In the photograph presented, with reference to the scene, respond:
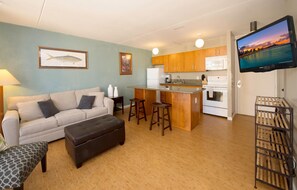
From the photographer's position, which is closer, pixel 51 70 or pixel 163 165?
pixel 163 165

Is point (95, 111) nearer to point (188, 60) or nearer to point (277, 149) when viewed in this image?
point (277, 149)

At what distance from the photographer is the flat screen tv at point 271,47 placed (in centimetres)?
133

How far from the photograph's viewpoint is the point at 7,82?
2.56 metres

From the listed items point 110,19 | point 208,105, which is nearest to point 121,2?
point 110,19

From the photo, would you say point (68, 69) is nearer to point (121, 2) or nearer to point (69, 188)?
point (121, 2)

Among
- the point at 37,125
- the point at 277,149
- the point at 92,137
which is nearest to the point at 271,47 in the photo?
the point at 277,149

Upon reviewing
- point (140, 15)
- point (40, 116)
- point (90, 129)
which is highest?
point (140, 15)

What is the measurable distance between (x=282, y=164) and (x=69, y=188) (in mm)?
2502

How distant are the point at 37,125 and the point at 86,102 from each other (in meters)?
1.16

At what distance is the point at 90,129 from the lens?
219cm

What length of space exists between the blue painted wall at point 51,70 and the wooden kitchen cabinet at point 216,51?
114 inches

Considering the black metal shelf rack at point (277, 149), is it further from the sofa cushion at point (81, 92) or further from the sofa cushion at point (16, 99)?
the sofa cushion at point (16, 99)

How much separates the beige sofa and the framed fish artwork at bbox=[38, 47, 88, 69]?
790 millimetres

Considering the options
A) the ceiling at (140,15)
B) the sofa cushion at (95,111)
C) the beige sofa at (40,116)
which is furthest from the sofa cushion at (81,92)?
the ceiling at (140,15)
